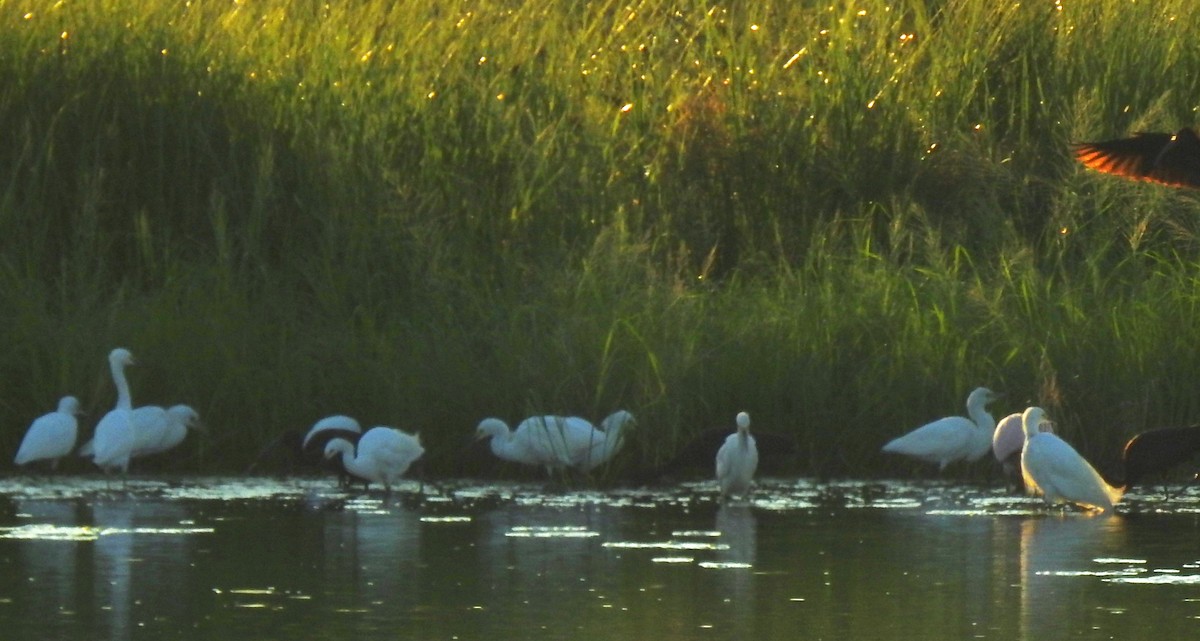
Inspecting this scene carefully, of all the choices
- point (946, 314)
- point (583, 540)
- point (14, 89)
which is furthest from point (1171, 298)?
point (14, 89)

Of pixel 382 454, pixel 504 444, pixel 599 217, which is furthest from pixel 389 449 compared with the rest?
pixel 599 217

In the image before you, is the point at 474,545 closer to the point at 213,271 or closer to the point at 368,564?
the point at 368,564

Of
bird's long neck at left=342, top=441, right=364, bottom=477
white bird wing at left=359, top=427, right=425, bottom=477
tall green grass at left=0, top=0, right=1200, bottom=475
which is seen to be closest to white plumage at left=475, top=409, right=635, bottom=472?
tall green grass at left=0, top=0, right=1200, bottom=475

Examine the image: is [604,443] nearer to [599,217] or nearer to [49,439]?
[49,439]

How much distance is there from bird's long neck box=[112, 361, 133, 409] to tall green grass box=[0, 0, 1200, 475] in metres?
0.37

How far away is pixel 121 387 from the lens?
10578 millimetres

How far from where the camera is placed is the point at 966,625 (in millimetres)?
6367

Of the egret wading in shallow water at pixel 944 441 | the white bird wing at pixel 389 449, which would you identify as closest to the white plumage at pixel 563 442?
the white bird wing at pixel 389 449

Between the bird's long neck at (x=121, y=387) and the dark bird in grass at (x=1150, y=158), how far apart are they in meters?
4.26

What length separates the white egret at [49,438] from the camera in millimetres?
10047

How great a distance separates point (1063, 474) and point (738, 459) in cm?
123

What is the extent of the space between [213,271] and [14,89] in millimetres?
2071

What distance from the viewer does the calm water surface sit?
6375mm

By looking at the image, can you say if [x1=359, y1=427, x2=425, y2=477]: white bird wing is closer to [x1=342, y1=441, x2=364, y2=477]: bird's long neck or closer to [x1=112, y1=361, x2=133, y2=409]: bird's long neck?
[x1=342, y1=441, x2=364, y2=477]: bird's long neck
